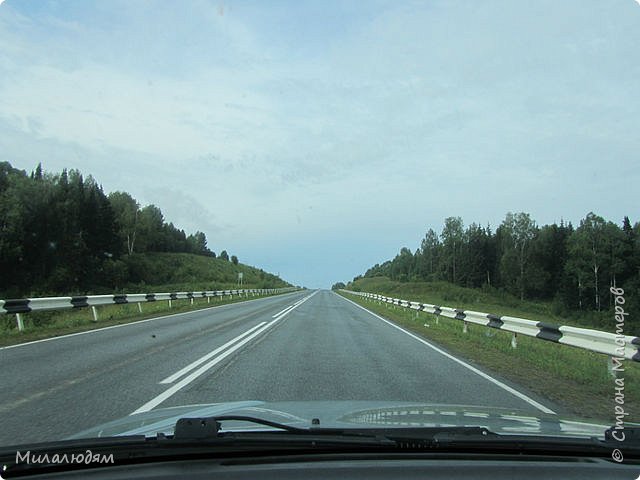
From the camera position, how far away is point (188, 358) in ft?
35.7

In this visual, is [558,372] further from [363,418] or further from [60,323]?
[60,323]

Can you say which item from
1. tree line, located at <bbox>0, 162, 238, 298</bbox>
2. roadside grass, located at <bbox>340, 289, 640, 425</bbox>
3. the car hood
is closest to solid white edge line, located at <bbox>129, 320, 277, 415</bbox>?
the car hood

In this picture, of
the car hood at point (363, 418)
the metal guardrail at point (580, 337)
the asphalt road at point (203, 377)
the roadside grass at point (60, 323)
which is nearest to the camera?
the car hood at point (363, 418)

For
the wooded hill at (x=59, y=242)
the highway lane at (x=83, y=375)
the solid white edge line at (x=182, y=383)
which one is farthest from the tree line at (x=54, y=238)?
the solid white edge line at (x=182, y=383)

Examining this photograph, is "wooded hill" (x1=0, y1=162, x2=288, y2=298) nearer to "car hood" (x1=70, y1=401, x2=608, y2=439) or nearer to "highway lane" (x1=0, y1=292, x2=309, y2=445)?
"highway lane" (x1=0, y1=292, x2=309, y2=445)

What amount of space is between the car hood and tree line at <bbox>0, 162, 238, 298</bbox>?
197 feet

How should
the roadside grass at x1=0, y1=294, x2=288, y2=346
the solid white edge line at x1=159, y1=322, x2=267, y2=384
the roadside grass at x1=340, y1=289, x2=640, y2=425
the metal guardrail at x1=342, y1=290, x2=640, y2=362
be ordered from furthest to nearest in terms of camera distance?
the roadside grass at x1=0, y1=294, x2=288, y2=346 < the solid white edge line at x1=159, y1=322, x2=267, y2=384 < the metal guardrail at x1=342, y1=290, x2=640, y2=362 < the roadside grass at x1=340, y1=289, x2=640, y2=425

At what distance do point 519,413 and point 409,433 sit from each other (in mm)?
1734

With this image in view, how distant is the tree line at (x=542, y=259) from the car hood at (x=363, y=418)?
52381 millimetres

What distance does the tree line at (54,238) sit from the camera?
205 feet

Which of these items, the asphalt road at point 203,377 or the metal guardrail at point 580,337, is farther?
the metal guardrail at point 580,337

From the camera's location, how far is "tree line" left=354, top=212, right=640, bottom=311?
61.8m

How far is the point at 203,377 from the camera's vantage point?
8.73m

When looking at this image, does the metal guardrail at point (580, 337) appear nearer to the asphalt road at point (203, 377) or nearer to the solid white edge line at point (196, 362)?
the asphalt road at point (203, 377)
